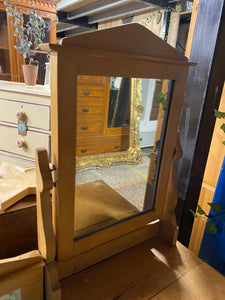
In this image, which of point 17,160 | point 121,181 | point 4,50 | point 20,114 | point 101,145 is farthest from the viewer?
point 4,50

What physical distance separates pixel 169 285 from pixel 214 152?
0.64 meters

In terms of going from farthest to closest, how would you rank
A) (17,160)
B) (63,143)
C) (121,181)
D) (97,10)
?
(97,10), (17,160), (121,181), (63,143)

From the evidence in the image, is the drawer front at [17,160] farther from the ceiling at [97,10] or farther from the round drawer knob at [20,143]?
the ceiling at [97,10]

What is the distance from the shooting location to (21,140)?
1109 mm

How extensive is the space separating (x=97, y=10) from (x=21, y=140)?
158 centimetres

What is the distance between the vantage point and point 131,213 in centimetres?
71

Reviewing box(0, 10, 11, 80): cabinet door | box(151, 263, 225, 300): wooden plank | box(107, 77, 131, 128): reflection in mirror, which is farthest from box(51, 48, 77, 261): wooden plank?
box(0, 10, 11, 80): cabinet door

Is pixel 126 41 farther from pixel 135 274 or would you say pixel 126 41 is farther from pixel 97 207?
pixel 135 274

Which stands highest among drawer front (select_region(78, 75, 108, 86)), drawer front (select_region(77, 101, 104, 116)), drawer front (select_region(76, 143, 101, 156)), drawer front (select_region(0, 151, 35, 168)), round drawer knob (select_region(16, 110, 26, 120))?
drawer front (select_region(78, 75, 108, 86))

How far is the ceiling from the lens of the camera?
69.2 inches

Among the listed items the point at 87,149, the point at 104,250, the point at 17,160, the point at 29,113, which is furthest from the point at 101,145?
the point at 17,160

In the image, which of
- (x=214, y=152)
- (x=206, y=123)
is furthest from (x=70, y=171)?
(x=214, y=152)

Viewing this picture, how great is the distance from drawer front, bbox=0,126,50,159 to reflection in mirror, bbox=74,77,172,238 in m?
0.48

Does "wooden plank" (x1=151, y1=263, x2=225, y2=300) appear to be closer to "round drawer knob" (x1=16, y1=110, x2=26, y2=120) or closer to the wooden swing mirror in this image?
the wooden swing mirror
